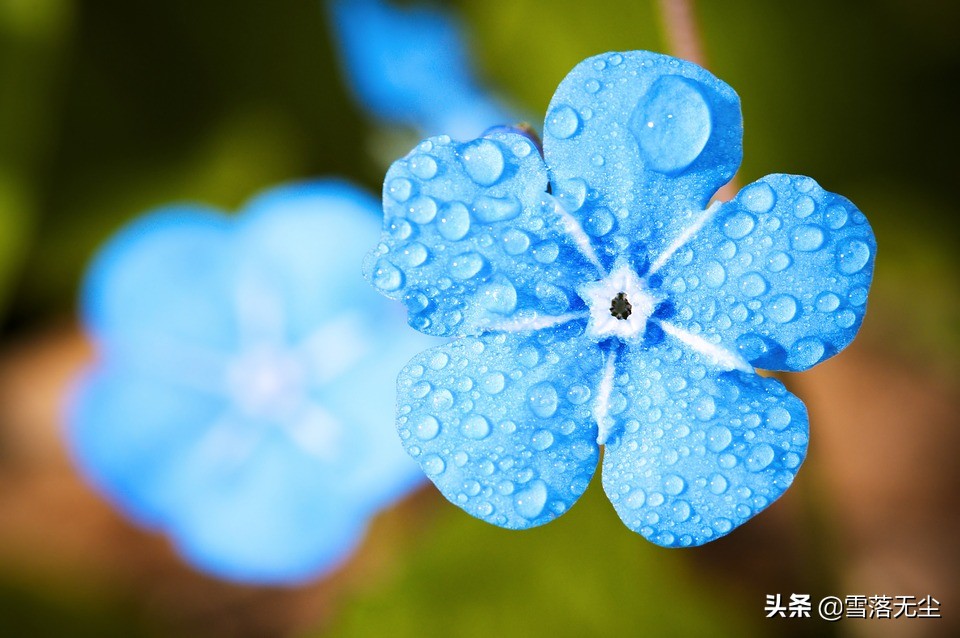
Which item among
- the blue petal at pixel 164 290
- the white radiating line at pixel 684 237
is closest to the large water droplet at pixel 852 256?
the white radiating line at pixel 684 237

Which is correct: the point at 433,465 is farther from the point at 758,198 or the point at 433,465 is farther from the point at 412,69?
the point at 412,69

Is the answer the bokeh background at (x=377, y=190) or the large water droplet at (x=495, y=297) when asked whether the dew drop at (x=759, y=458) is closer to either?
the large water droplet at (x=495, y=297)

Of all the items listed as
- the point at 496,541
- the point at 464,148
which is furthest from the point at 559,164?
the point at 496,541

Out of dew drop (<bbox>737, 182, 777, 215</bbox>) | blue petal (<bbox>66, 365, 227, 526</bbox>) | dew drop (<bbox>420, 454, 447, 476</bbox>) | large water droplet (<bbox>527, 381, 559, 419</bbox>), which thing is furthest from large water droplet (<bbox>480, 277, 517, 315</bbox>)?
blue petal (<bbox>66, 365, 227, 526</bbox>)

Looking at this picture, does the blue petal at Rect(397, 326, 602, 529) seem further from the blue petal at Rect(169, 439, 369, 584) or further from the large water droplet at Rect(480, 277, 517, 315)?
the blue petal at Rect(169, 439, 369, 584)

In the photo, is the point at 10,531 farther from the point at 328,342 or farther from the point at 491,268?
the point at 491,268
